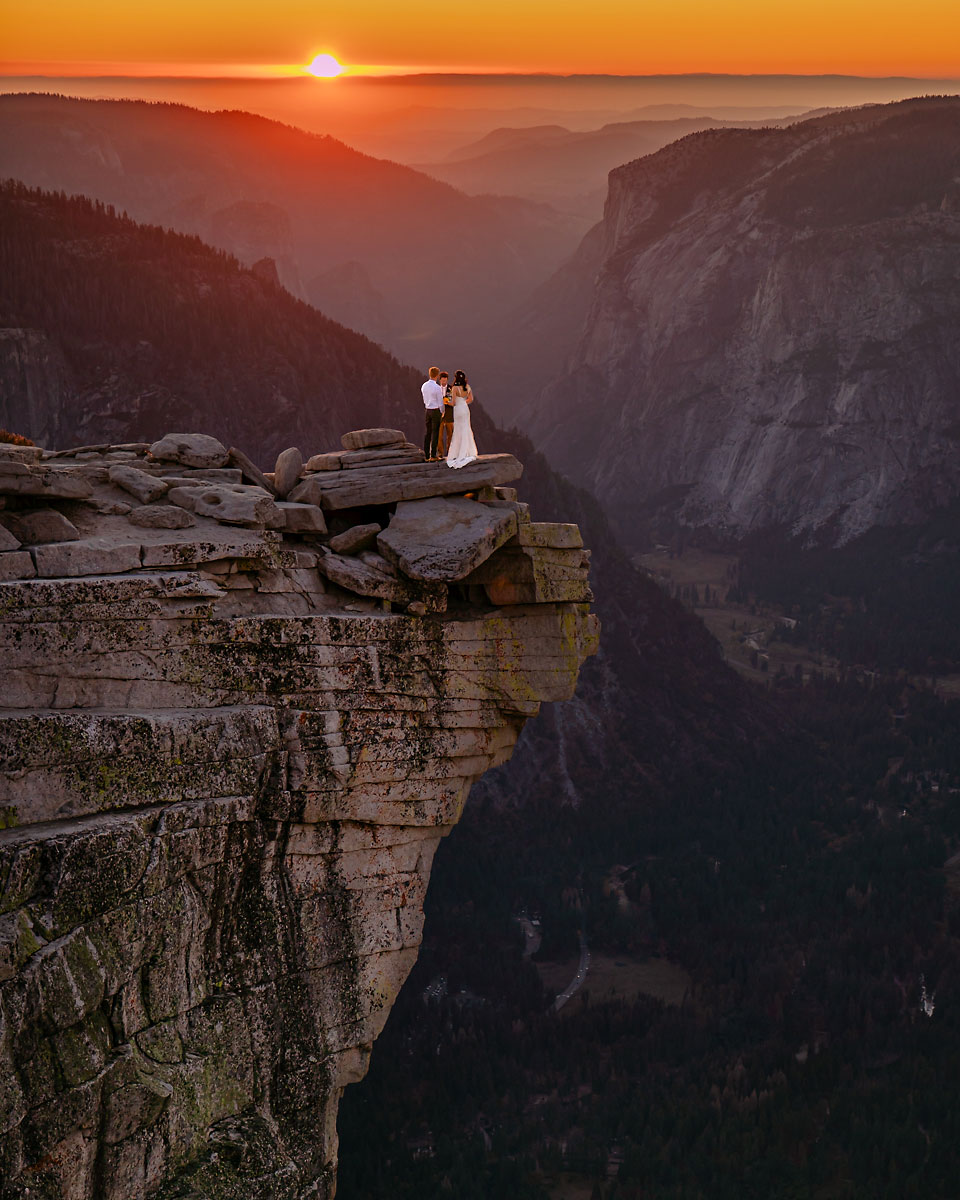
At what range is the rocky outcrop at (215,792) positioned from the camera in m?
25.1

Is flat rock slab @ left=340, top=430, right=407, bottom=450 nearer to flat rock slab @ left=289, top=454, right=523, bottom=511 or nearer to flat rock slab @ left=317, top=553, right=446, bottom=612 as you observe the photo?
flat rock slab @ left=289, top=454, right=523, bottom=511

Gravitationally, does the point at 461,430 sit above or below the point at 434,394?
A: below

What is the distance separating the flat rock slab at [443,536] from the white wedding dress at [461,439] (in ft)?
4.96

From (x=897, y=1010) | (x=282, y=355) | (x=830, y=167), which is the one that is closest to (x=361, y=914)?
(x=897, y=1010)

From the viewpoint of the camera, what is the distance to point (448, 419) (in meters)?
35.5

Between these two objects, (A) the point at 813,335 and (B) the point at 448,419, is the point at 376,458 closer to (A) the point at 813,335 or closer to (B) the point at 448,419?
(B) the point at 448,419

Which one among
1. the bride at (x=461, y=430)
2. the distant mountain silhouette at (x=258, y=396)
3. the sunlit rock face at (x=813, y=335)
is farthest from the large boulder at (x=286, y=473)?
the sunlit rock face at (x=813, y=335)

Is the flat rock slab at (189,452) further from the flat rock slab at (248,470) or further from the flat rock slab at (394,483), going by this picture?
the flat rock slab at (394,483)

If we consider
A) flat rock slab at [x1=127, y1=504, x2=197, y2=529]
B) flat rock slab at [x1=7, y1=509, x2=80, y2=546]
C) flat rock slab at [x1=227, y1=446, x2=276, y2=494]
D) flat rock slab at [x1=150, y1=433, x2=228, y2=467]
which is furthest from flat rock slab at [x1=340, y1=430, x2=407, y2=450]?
flat rock slab at [x1=7, y1=509, x2=80, y2=546]

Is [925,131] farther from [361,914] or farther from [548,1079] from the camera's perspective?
[361,914]

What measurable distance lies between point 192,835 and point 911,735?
83.0m

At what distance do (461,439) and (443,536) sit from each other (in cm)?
359

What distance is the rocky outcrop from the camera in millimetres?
25109

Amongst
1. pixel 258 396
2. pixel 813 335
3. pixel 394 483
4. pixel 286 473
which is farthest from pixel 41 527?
pixel 813 335
